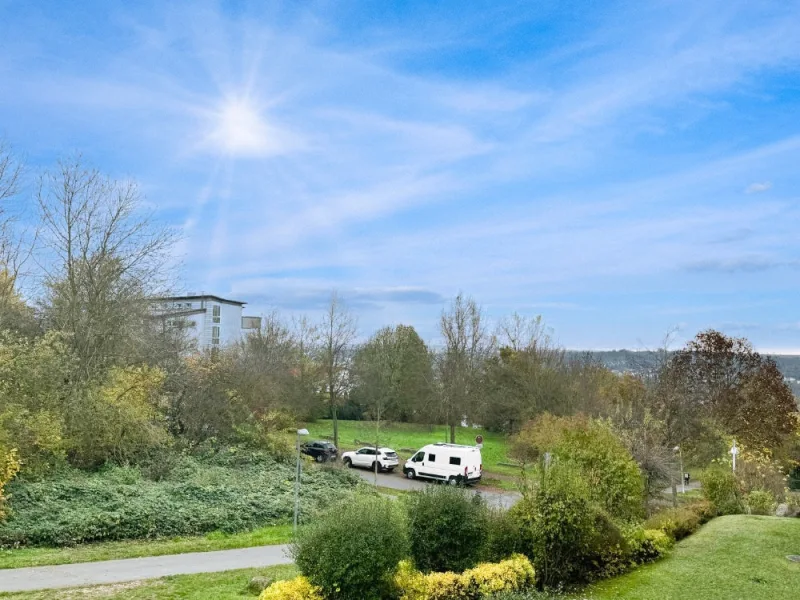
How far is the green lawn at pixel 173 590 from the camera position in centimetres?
1091

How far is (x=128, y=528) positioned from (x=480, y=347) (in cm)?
2946

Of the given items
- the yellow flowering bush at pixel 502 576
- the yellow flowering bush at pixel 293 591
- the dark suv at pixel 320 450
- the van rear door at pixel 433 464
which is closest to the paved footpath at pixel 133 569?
the yellow flowering bush at pixel 293 591

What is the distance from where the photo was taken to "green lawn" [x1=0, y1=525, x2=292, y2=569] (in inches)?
534

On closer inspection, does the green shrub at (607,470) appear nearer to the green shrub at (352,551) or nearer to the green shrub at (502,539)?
the green shrub at (502,539)

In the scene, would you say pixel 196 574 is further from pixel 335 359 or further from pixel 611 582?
pixel 335 359

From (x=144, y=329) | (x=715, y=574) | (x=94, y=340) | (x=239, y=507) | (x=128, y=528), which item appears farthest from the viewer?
(x=144, y=329)

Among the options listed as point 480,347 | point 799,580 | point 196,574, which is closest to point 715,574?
point 799,580

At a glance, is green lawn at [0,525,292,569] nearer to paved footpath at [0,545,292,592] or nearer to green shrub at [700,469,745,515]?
paved footpath at [0,545,292,592]

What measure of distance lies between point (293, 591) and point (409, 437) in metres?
36.2

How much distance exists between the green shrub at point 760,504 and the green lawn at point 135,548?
15354 millimetres

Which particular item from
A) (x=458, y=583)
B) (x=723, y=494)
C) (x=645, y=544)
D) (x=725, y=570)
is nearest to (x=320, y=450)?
(x=723, y=494)

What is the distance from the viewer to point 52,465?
2005 centimetres

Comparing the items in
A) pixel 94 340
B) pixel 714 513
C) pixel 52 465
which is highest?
pixel 94 340

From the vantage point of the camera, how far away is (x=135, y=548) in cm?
1517
